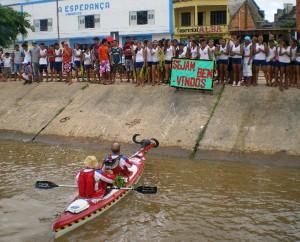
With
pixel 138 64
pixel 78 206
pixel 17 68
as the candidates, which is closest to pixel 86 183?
pixel 78 206

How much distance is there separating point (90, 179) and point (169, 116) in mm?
7408

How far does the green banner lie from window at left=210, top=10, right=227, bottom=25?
28.0m

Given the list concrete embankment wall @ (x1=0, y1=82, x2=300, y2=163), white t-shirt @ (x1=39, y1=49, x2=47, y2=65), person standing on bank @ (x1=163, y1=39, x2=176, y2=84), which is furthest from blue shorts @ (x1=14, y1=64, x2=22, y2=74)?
person standing on bank @ (x1=163, y1=39, x2=176, y2=84)

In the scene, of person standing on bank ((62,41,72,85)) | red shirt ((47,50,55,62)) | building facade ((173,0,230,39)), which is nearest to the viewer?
person standing on bank ((62,41,72,85))

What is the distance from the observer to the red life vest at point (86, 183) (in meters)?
8.79

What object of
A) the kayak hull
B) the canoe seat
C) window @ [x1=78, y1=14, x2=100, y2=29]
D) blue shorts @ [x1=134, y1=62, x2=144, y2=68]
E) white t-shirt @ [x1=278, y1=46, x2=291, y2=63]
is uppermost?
window @ [x1=78, y1=14, x2=100, y2=29]

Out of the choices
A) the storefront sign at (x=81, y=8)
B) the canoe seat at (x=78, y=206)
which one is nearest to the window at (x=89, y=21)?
the storefront sign at (x=81, y=8)

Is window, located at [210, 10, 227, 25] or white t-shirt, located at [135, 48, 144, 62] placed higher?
Answer: window, located at [210, 10, 227, 25]

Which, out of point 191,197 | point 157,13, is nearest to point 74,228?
point 191,197

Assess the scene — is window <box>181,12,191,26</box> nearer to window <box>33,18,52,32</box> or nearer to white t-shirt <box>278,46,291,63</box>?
window <box>33,18,52,32</box>

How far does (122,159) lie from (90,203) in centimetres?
189

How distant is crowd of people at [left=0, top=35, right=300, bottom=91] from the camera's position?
15742mm

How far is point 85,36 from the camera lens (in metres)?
45.3

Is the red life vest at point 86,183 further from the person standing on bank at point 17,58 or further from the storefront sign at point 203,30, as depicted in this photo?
the storefront sign at point 203,30
